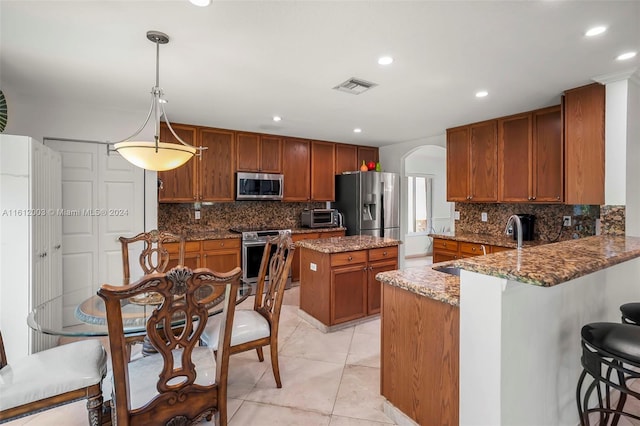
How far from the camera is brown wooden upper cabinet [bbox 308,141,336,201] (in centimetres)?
547

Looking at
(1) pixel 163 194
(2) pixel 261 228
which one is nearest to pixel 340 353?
(2) pixel 261 228

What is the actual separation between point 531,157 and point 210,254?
4.14 meters

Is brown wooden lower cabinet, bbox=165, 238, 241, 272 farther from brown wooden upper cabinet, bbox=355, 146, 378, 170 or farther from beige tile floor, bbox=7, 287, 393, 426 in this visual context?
brown wooden upper cabinet, bbox=355, 146, 378, 170

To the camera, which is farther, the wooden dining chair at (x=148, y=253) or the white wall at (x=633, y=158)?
the wooden dining chair at (x=148, y=253)

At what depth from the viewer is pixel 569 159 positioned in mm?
2988

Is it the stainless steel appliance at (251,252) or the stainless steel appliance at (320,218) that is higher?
the stainless steel appliance at (320,218)

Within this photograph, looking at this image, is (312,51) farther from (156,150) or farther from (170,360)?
(170,360)

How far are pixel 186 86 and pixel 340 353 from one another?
2805mm

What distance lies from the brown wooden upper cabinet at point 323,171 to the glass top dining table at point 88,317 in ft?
11.8

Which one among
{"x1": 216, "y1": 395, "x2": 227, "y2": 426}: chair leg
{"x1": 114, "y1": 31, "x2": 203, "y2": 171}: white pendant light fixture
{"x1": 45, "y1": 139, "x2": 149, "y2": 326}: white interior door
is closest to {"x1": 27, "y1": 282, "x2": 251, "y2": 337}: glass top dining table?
{"x1": 216, "y1": 395, "x2": 227, "y2": 426}: chair leg

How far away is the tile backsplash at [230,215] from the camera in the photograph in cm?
455

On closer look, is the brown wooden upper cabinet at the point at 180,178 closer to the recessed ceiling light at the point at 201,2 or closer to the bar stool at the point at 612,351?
the recessed ceiling light at the point at 201,2

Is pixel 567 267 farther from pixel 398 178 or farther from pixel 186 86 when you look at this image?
pixel 398 178

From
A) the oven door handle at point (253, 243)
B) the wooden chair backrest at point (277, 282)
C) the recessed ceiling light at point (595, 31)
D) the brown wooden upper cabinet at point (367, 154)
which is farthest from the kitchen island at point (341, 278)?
the brown wooden upper cabinet at point (367, 154)
